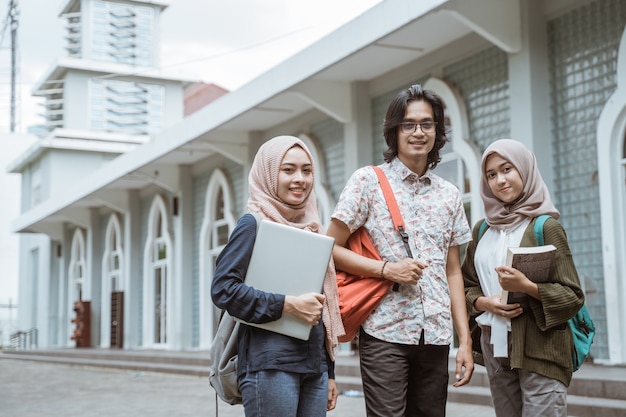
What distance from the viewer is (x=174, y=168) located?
1630cm

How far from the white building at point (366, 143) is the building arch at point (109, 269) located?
1.8 inches

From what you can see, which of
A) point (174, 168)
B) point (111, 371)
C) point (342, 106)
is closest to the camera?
point (342, 106)

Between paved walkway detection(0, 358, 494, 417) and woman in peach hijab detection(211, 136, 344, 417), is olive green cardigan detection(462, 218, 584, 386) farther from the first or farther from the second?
paved walkway detection(0, 358, 494, 417)

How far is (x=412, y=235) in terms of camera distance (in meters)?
2.77

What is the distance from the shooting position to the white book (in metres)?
2.72

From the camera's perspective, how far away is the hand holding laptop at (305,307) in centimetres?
246

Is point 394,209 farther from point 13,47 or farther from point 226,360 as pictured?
point 13,47

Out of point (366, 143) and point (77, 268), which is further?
point (77, 268)

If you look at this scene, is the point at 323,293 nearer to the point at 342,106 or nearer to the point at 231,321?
the point at 231,321

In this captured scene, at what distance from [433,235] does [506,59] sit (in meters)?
6.20

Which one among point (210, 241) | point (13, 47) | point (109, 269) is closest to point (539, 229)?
point (210, 241)

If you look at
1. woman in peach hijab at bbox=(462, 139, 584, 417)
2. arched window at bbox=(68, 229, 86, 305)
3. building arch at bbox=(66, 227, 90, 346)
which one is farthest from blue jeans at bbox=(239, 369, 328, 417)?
arched window at bbox=(68, 229, 86, 305)

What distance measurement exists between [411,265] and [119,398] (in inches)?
258

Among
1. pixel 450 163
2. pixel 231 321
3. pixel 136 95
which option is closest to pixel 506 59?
pixel 450 163
